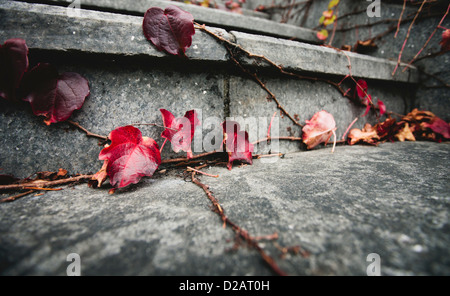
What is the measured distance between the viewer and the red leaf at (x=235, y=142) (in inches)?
36.3

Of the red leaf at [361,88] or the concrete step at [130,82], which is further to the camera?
the red leaf at [361,88]

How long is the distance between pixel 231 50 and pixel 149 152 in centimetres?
64

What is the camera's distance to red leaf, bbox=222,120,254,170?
36.3 inches

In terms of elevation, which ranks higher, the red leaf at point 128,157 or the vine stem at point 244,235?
the red leaf at point 128,157

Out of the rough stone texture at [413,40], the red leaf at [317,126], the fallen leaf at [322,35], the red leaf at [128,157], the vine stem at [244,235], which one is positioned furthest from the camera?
the fallen leaf at [322,35]

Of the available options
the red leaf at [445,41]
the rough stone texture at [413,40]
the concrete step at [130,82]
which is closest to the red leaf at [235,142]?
the concrete step at [130,82]

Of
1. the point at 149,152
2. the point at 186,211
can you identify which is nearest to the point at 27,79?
the point at 149,152

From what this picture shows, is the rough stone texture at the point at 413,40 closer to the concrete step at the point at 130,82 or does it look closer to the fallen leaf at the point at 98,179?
the concrete step at the point at 130,82

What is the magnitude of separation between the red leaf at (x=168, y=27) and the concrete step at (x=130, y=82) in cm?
4

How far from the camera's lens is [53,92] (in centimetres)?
76

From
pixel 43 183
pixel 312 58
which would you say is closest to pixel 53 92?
pixel 43 183

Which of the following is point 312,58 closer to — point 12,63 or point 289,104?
point 289,104
